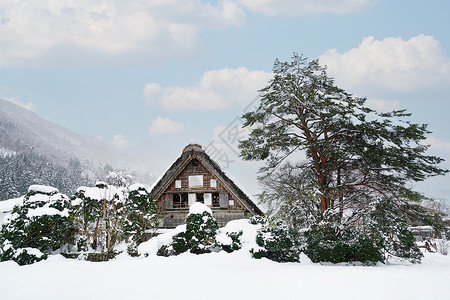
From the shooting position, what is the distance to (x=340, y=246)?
1271 cm

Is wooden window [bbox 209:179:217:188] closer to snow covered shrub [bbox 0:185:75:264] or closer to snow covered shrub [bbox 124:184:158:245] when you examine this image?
snow covered shrub [bbox 124:184:158:245]

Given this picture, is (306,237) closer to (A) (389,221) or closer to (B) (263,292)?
(A) (389,221)

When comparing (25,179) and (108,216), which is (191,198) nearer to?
(108,216)

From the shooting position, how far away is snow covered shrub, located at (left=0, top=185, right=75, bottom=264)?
39.4ft

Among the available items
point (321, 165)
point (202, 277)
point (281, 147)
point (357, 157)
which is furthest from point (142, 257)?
point (357, 157)

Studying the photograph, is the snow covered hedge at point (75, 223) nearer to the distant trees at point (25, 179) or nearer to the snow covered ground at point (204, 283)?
the snow covered ground at point (204, 283)

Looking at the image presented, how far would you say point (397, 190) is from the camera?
1387 centimetres

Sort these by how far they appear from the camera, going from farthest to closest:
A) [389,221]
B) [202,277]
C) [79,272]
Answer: [389,221] < [79,272] < [202,277]

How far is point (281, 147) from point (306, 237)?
4092 mm

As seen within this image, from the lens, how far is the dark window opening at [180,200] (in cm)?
2276

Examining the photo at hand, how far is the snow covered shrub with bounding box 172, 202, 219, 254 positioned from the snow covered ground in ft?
8.70

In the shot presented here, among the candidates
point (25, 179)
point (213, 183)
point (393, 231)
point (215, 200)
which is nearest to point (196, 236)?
point (393, 231)

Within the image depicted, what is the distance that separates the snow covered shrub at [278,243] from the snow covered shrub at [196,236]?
1.93 m

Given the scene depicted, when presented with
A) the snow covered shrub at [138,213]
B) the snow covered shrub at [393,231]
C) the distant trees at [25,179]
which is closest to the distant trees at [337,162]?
the snow covered shrub at [393,231]
